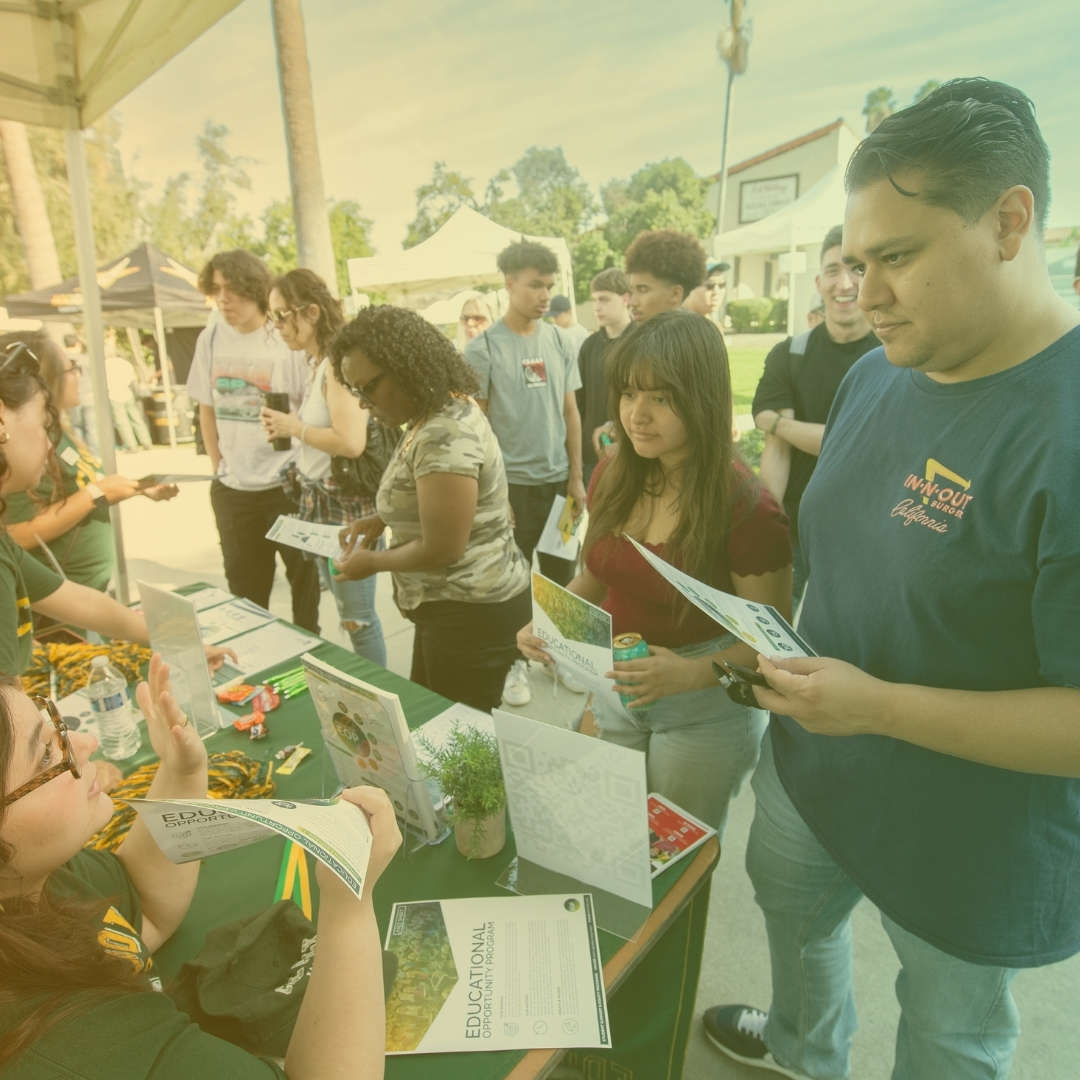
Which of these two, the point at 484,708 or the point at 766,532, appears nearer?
the point at 766,532

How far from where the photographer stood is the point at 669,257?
272cm

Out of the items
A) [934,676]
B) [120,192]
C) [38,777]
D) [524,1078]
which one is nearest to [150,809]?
[38,777]

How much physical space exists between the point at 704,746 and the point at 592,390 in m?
2.63

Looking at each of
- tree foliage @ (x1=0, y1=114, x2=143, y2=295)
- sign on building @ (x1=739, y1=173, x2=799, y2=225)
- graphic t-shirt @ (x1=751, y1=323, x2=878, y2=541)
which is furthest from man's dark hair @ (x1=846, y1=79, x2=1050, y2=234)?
tree foliage @ (x1=0, y1=114, x2=143, y2=295)

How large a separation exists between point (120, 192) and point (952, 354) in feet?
81.8

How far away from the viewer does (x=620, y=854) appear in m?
0.99

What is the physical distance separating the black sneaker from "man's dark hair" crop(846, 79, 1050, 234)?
1.74 meters

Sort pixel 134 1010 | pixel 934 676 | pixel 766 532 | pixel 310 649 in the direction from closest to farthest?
pixel 134 1010 → pixel 934 676 → pixel 766 532 → pixel 310 649

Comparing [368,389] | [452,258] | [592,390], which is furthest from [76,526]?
[452,258]

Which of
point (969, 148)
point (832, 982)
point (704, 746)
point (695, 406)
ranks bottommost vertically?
point (832, 982)

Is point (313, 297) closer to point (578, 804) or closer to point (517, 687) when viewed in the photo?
point (517, 687)

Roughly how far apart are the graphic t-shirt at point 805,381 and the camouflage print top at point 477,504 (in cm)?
107

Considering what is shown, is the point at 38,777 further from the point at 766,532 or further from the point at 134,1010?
the point at 766,532

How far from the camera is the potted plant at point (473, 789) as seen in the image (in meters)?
1.12
